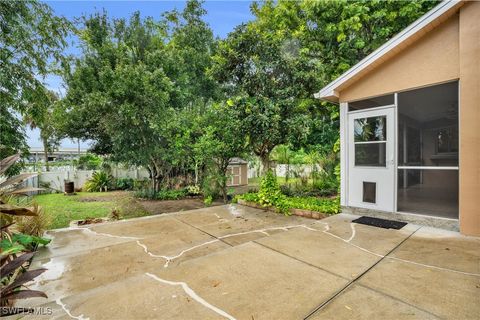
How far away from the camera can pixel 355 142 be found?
529 cm

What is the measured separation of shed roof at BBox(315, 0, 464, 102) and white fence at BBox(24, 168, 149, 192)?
12.8 meters

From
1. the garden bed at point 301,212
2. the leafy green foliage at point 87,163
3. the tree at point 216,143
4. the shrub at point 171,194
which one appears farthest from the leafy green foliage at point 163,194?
the leafy green foliage at point 87,163

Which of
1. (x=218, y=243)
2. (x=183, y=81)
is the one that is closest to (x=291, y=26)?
(x=183, y=81)

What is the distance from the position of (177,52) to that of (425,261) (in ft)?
33.9

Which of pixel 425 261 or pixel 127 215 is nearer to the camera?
pixel 425 261

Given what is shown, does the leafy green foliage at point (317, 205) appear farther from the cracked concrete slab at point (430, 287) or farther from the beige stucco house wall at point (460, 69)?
the cracked concrete slab at point (430, 287)

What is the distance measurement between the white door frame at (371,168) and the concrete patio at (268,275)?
807mm

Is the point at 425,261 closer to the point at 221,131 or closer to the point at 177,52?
the point at 221,131

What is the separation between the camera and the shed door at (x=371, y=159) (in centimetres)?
474

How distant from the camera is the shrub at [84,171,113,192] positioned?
12.8 m

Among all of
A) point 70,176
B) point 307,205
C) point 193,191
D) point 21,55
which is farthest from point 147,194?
point 307,205

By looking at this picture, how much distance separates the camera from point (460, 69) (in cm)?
381

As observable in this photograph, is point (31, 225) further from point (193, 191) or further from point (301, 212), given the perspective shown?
point (193, 191)

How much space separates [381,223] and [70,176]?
Answer: 15.1 metres
